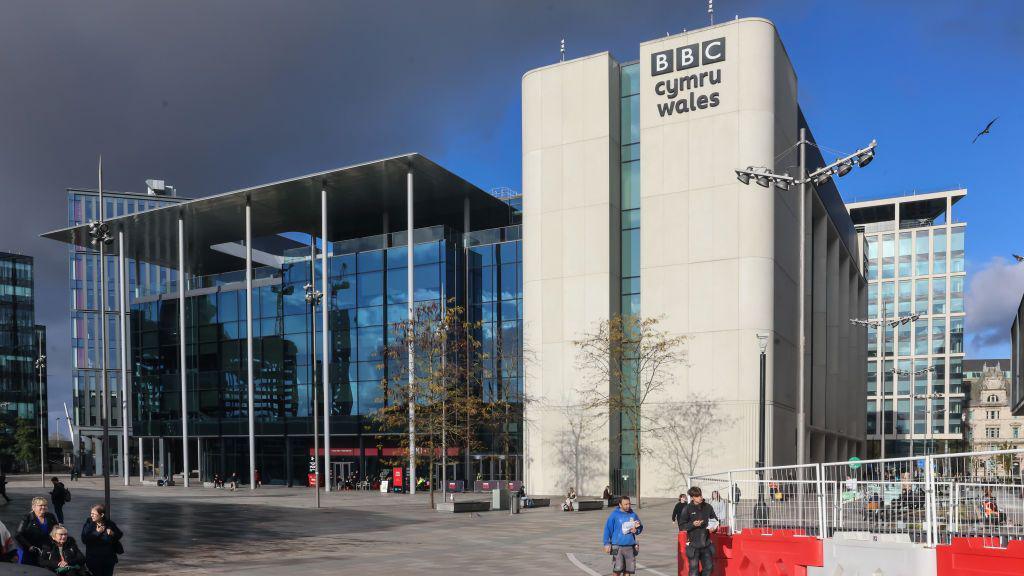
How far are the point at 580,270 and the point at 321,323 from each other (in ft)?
63.8

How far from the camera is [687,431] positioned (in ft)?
128

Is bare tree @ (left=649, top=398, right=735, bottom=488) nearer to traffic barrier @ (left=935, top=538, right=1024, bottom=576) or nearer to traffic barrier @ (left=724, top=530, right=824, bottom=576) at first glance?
traffic barrier @ (left=724, top=530, right=824, bottom=576)

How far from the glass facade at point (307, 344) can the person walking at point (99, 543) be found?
32074 mm

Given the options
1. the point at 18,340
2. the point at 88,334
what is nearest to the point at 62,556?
the point at 88,334

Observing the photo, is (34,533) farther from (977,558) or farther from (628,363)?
(628,363)

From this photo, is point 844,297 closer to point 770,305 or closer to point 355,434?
point 770,305

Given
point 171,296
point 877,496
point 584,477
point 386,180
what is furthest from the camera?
point 171,296

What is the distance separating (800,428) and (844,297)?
168 feet

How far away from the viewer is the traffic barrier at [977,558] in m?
9.49

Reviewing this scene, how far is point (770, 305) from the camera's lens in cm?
3816

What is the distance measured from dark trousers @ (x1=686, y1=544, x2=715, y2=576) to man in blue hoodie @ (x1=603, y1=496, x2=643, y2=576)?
2.96 feet

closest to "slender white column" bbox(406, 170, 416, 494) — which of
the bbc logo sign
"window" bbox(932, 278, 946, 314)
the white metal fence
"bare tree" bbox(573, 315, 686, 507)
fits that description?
"bare tree" bbox(573, 315, 686, 507)

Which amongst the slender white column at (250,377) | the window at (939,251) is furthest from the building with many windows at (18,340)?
the window at (939,251)

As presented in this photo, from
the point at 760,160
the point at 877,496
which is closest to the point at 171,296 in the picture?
the point at 760,160
